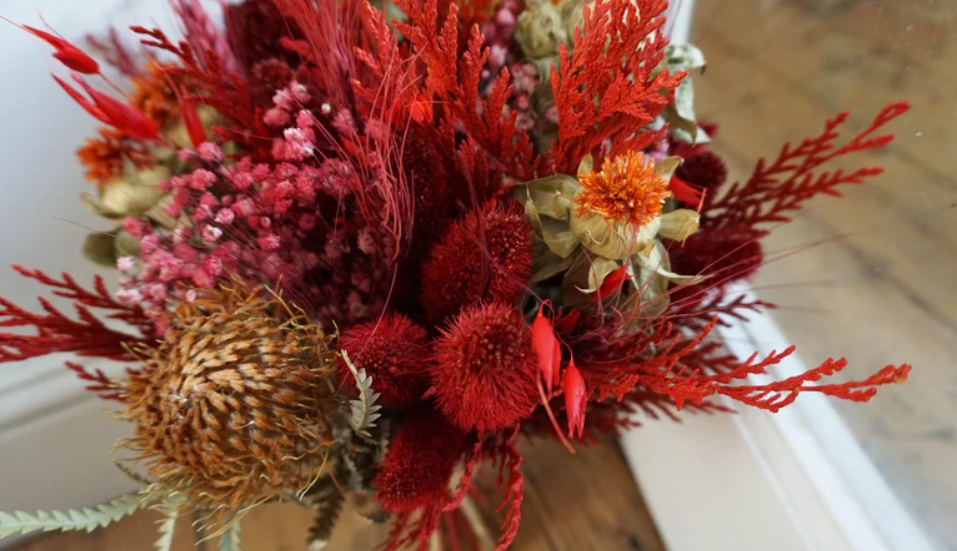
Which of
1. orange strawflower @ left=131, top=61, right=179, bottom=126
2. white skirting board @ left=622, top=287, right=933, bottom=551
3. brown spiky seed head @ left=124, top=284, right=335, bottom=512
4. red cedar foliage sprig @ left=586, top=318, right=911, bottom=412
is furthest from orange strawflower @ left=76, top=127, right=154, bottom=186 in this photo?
white skirting board @ left=622, top=287, right=933, bottom=551

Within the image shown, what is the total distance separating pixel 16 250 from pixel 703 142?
2.13 feet

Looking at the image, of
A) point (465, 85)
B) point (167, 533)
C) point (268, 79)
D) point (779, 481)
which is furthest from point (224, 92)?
point (779, 481)

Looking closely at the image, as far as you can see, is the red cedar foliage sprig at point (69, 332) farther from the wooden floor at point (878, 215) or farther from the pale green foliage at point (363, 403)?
the wooden floor at point (878, 215)

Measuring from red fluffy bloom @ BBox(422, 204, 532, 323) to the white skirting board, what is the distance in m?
0.26

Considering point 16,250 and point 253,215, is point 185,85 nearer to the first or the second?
point 253,215

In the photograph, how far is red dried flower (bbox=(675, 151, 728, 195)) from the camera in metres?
0.44

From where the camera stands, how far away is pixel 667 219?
36 centimetres

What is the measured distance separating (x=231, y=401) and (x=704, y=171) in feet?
1.13

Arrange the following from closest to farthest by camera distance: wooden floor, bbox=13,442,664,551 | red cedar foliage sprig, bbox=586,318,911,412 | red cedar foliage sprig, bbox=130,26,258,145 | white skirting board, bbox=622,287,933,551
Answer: red cedar foliage sprig, bbox=586,318,911,412 < red cedar foliage sprig, bbox=130,26,258,145 < white skirting board, bbox=622,287,933,551 < wooden floor, bbox=13,442,664,551

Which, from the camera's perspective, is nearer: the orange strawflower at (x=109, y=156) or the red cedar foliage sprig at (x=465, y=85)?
the red cedar foliage sprig at (x=465, y=85)

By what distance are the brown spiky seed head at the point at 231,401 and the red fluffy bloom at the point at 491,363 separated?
0.08 metres

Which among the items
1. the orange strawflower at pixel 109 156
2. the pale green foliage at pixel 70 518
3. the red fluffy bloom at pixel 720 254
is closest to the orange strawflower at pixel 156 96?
the orange strawflower at pixel 109 156

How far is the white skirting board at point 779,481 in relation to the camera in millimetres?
479

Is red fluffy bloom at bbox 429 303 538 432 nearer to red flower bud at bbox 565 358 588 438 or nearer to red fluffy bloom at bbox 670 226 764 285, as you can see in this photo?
red flower bud at bbox 565 358 588 438
